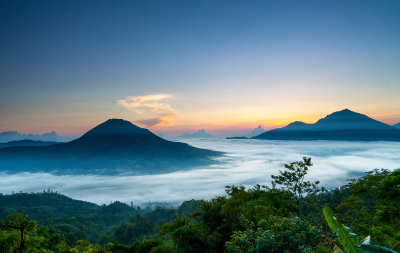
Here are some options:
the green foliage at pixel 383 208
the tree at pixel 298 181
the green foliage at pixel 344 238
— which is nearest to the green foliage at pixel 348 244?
the green foliage at pixel 344 238

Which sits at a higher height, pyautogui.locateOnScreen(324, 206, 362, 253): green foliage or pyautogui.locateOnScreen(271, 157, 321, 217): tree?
pyautogui.locateOnScreen(324, 206, 362, 253): green foliage

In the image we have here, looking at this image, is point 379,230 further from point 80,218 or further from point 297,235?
point 80,218

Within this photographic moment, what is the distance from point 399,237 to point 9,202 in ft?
519

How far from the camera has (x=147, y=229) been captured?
69750 mm

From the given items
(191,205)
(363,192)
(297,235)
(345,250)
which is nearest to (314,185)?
(363,192)

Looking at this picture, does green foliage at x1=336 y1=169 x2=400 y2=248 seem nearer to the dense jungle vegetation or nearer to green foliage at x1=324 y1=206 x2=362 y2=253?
the dense jungle vegetation

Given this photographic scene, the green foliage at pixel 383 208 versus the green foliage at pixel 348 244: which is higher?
the green foliage at pixel 348 244

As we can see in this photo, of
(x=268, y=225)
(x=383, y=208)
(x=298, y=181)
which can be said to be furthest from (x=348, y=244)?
(x=298, y=181)

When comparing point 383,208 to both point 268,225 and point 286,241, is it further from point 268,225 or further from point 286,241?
point 286,241

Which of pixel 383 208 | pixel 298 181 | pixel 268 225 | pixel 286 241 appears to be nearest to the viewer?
pixel 286 241

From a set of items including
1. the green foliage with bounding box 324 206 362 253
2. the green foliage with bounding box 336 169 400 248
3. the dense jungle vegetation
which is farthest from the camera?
the green foliage with bounding box 336 169 400 248

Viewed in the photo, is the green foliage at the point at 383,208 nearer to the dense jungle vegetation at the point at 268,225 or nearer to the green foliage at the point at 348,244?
the dense jungle vegetation at the point at 268,225

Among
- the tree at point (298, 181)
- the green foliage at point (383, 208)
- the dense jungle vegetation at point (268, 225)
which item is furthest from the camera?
the tree at point (298, 181)

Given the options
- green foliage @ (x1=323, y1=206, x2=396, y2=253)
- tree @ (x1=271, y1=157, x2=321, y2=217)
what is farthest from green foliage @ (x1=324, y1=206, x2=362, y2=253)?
tree @ (x1=271, y1=157, x2=321, y2=217)
